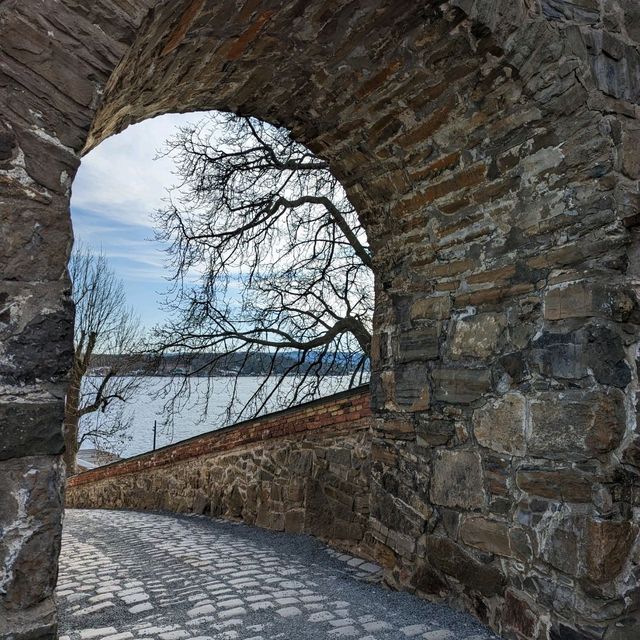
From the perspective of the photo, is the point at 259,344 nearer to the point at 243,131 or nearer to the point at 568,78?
the point at 243,131

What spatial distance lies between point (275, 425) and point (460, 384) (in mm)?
3190

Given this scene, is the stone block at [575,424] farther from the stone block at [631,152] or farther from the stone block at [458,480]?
the stone block at [631,152]

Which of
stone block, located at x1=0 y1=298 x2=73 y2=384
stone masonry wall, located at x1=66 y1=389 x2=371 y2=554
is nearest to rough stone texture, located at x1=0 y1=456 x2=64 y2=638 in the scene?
stone block, located at x1=0 y1=298 x2=73 y2=384

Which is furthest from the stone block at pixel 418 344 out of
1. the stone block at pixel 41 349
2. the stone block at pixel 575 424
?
the stone block at pixel 41 349

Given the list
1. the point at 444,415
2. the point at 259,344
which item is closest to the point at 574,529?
the point at 444,415

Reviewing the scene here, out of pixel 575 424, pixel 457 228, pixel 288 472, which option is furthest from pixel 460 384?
pixel 288 472

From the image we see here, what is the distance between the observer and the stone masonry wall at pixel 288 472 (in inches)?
Answer: 191

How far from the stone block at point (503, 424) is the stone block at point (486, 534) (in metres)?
0.36

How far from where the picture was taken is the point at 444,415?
3182 mm

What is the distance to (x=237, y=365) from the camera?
920cm

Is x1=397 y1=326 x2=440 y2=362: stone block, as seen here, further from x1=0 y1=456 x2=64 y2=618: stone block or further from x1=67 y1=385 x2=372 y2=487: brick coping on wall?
x1=0 y1=456 x2=64 y2=618: stone block

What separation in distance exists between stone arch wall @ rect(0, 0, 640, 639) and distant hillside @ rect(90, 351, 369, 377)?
571cm

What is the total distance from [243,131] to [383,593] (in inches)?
274

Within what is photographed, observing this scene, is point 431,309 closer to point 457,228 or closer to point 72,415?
point 457,228
